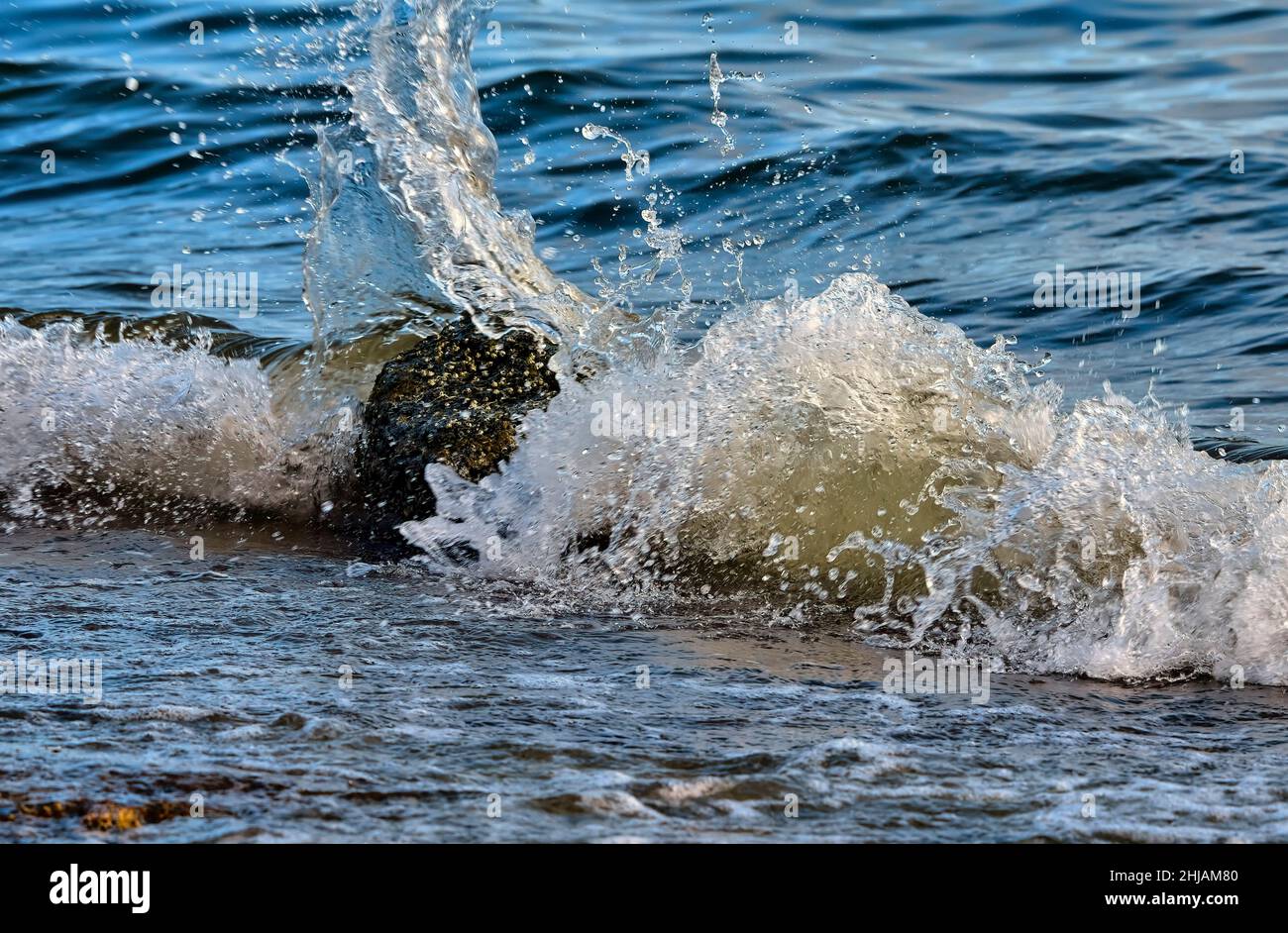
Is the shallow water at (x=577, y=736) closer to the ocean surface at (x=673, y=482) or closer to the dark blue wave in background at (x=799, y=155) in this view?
the ocean surface at (x=673, y=482)

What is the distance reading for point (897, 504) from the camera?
4.68 m

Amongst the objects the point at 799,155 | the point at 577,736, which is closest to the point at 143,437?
the point at 577,736

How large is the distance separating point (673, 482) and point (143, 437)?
7.67 ft

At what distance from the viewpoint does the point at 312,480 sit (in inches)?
220

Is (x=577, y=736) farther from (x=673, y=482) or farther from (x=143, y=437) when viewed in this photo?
(x=143, y=437)

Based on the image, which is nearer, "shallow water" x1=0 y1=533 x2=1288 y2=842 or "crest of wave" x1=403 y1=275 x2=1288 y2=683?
"shallow water" x1=0 y1=533 x2=1288 y2=842

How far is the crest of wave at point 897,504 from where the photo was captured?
12.8 ft

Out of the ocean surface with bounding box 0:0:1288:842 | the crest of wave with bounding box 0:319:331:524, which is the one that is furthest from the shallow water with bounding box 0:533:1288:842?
the crest of wave with bounding box 0:319:331:524

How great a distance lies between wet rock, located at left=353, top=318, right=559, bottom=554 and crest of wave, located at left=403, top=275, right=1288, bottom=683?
139mm

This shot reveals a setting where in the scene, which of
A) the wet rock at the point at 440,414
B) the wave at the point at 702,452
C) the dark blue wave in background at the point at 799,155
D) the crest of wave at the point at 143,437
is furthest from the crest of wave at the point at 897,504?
the dark blue wave in background at the point at 799,155

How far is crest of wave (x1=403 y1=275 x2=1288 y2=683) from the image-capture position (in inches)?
154

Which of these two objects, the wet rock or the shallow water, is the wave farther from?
the shallow water

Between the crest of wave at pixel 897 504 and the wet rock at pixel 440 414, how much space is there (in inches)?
5.5

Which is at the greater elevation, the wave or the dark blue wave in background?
the dark blue wave in background
